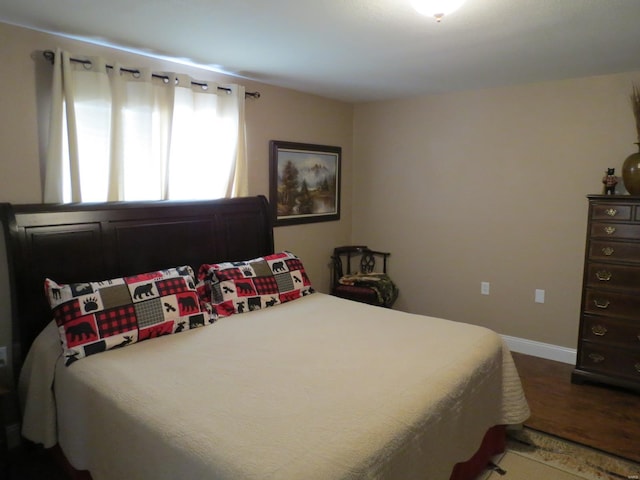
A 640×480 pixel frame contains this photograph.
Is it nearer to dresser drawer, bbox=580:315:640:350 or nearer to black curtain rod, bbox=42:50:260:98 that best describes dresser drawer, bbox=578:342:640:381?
dresser drawer, bbox=580:315:640:350

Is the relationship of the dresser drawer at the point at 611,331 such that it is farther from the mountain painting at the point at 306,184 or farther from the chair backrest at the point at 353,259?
the mountain painting at the point at 306,184

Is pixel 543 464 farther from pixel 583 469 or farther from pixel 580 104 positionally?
pixel 580 104

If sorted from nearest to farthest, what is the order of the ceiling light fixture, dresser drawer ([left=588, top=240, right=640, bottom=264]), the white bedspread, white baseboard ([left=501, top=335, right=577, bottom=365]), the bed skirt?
1. the white bedspread
2. the ceiling light fixture
3. the bed skirt
4. dresser drawer ([left=588, top=240, right=640, bottom=264])
5. white baseboard ([left=501, top=335, right=577, bottom=365])

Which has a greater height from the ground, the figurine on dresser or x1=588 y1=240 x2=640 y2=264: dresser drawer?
the figurine on dresser

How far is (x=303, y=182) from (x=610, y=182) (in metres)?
2.50

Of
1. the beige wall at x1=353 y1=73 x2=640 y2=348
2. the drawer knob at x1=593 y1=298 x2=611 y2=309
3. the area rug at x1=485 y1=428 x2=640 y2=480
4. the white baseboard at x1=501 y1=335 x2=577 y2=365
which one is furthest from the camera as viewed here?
the white baseboard at x1=501 y1=335 x2=577 y2=365

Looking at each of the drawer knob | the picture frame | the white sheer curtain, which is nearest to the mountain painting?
the picture frame

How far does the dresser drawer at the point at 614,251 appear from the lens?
2900mm

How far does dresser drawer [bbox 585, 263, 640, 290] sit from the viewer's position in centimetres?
292

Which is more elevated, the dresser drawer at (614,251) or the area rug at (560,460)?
the dresser drawer at (614,251)

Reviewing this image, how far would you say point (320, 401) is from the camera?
1670mm

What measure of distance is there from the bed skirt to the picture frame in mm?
2327

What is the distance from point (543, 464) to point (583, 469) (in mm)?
193

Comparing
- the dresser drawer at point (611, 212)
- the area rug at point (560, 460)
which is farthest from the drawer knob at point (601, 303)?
the area rug at point (560, 460)
